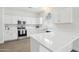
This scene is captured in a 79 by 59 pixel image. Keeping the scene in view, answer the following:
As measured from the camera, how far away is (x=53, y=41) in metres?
1.29

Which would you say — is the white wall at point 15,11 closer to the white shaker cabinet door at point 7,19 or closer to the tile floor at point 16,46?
the white shaker cabinet door at point 7,19

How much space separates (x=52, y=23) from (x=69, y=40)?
0.37 metres

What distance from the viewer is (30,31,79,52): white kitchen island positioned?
123 centimetres

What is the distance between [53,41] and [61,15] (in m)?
0.42

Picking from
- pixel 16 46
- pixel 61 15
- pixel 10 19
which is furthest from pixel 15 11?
pixel 61 15

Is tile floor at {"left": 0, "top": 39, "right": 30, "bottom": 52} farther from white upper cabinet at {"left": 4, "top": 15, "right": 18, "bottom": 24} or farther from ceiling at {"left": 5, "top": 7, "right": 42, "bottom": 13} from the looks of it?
ceiling at {"left": 5, "top": 7, "right": 42, "bottom": 13}

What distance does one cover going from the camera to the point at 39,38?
133 centimetres

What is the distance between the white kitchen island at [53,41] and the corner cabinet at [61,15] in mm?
189

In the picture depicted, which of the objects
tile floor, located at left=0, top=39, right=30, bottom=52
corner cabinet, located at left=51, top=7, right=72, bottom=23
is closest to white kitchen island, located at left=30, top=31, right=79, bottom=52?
tile floor, located at left=0, top=39, right=30, bottom=52

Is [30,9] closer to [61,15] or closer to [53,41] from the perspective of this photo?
[61,15]

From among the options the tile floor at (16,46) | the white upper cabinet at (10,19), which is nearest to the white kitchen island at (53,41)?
the tile floor at (16,46)

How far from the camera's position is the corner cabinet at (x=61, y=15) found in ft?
3.98
